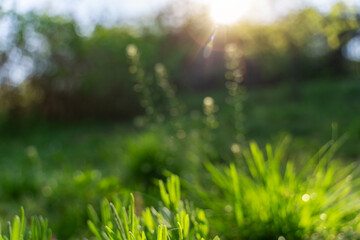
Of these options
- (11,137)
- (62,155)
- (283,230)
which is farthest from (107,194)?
(11,137)

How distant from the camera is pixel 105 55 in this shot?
37.0 ft

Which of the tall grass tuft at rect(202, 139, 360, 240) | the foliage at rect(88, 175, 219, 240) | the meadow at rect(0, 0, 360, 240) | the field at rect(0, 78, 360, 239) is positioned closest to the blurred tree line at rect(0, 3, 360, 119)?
the meadow at rect(0, 0, 360, 240)

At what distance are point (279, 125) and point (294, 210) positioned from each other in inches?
228

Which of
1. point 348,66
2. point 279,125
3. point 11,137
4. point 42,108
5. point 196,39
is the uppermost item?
point 348,66

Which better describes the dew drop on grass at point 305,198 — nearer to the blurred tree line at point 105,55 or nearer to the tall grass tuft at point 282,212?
the tall grass tuft at point 282,212

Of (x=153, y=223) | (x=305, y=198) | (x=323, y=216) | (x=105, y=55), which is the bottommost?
(x=153, y=223)

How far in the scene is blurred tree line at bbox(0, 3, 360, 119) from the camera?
10.0m

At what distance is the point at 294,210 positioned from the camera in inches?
92.7

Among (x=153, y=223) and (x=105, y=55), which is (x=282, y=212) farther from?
(x=105, y=55)

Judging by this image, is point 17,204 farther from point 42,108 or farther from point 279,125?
point 42,108

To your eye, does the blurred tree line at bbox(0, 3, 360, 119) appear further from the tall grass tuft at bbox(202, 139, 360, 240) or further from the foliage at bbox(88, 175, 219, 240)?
the foliage at bbox(88, 175, 219, 240)

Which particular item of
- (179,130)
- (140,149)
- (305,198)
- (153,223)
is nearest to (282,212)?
(305,198)

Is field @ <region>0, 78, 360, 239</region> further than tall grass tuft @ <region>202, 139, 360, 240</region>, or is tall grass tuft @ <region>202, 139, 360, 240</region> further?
field @ <region>0, 78, 360, 239</region>

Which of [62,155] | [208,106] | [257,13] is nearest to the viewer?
[208,106]
